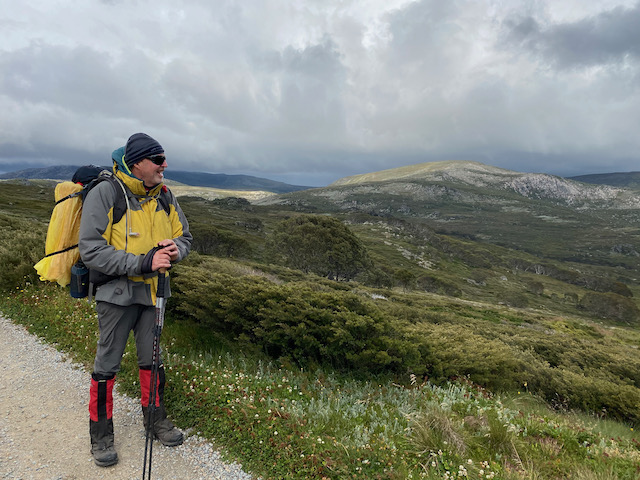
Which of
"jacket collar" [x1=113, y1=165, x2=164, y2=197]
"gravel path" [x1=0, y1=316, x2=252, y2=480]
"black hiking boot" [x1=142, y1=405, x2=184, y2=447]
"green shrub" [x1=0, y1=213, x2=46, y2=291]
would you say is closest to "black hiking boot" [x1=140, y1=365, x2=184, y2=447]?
"black hiking boot" [x1=142, y1=405, x2=184, y2=447]

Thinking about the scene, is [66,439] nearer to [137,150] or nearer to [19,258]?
[137,150]

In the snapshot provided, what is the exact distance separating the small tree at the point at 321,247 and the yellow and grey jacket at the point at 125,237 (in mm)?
38788

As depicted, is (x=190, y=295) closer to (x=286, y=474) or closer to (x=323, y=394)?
(x=323, y=394)

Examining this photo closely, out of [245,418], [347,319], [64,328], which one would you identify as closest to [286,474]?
[245,418]

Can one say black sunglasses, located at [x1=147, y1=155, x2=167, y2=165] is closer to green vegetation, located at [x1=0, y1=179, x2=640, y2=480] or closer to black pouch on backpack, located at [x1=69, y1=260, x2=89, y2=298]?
black pouch on backpack, located at [x1=69, y1=260, x2=89, y2=298]

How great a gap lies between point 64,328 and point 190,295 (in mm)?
2861

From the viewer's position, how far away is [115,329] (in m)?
4.06

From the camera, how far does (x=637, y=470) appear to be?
155 inches

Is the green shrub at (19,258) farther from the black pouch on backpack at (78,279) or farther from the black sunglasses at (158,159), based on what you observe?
the black sunglasses at (158,159)

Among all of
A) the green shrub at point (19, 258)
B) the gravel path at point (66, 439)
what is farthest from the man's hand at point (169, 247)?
the green shrub at point (19, 258)

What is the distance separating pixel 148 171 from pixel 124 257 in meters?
1.08

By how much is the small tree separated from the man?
127 feet

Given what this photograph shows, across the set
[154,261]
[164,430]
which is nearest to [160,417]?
[164,430]

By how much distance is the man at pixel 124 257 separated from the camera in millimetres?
3766
